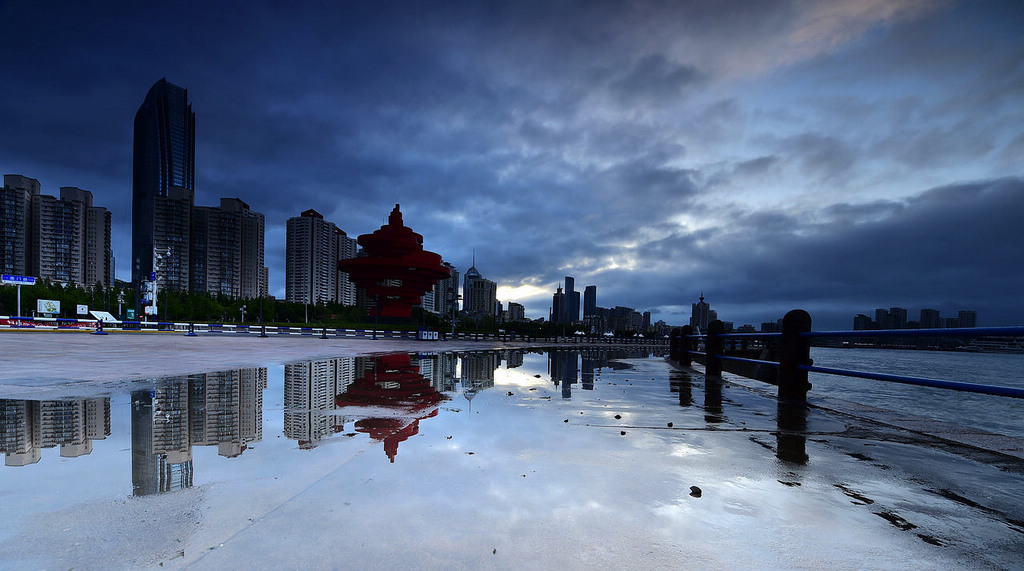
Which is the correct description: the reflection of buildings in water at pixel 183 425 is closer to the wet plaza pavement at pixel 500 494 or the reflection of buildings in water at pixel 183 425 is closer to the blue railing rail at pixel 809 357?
the wet plaza pavement at pixel 500 494

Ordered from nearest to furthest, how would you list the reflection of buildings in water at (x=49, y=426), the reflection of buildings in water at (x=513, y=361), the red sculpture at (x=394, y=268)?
1. the reflection of buildings in water at (x=49, y=426)
2. the reflection of buildings in water at (x=513, y=361)
3. the red sculpture at (x=394, y=268)

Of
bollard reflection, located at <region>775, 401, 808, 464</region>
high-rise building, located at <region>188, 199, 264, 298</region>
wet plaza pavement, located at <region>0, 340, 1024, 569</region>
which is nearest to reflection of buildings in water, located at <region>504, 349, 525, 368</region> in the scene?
bollard reflection, located at <region>775, 401, 808, 464</region>

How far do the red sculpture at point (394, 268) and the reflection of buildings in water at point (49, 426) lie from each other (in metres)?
64.3

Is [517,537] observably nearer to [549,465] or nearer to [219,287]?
[549,465]

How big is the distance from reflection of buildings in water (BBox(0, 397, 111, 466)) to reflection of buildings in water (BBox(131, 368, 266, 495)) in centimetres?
32

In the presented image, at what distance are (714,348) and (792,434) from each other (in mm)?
7499

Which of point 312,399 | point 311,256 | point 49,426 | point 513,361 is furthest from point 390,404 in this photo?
point 311,256

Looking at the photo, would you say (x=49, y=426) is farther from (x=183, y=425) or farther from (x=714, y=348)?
(x=714, y=348)

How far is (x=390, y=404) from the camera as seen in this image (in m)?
6.44

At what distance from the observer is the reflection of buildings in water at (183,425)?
337cm

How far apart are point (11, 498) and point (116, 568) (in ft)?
5.39

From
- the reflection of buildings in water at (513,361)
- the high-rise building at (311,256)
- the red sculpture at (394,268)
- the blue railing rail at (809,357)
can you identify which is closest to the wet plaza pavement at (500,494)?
the blue railing rail at (809,357)

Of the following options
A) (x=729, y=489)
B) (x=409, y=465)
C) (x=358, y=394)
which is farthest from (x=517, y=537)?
(x=358, y=394)

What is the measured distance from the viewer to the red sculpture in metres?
69.8
